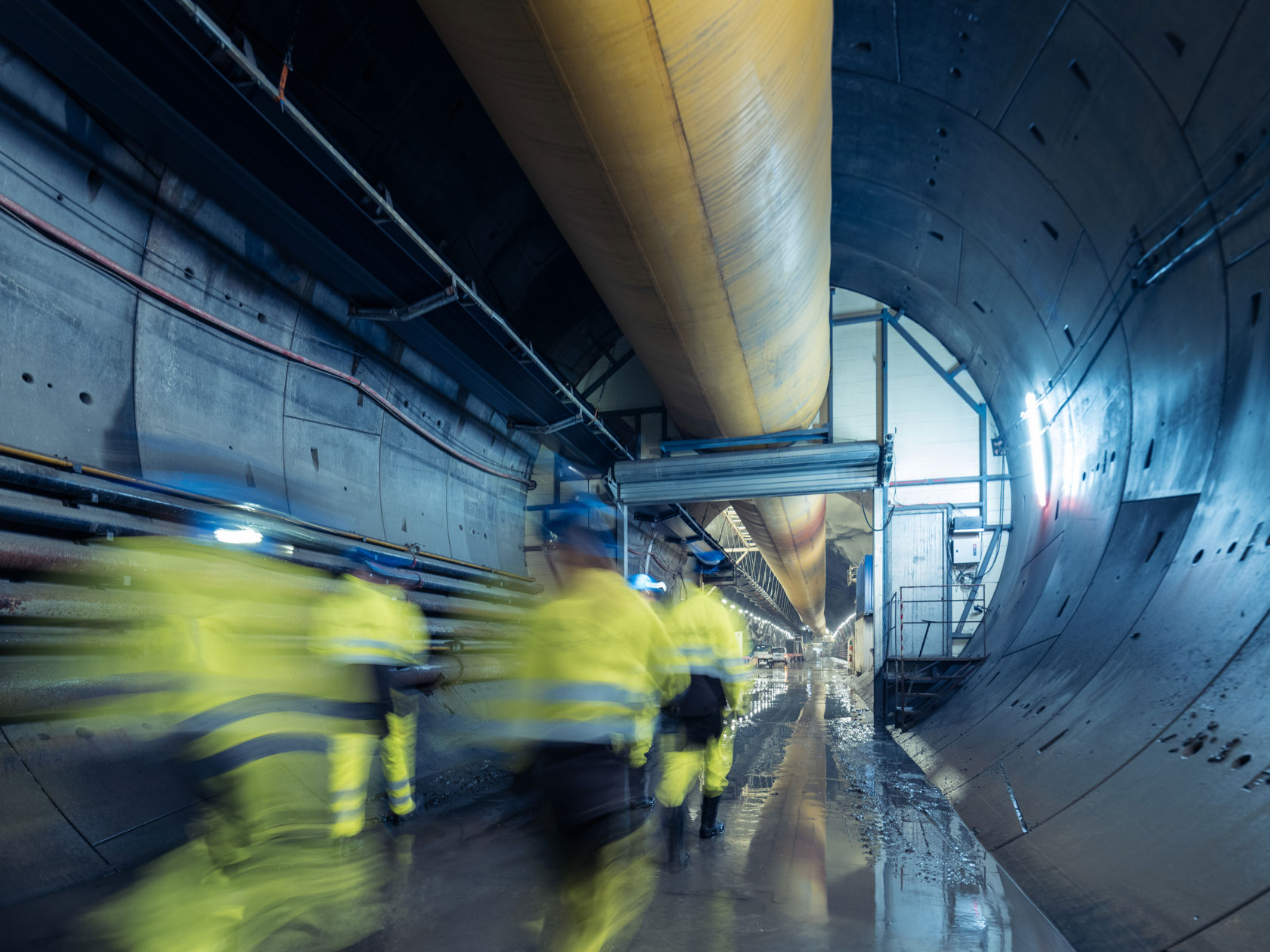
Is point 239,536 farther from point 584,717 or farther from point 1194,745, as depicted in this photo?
point 1194,745

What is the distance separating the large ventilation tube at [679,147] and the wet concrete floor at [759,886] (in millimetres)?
3511

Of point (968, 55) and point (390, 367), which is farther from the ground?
point (968, 55)

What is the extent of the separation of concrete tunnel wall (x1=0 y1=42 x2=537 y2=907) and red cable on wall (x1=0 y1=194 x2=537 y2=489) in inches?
2.2

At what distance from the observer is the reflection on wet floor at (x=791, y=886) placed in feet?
8.89

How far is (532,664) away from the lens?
8.61 feet

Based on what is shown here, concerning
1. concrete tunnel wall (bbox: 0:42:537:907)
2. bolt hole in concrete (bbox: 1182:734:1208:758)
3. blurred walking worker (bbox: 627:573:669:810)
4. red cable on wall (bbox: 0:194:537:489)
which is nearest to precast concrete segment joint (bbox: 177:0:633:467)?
red cable on wall (bbox: 0:194:537:489)

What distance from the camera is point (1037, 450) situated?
7.44 metres

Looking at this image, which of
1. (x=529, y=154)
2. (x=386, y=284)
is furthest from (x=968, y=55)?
(x=386, y=284)

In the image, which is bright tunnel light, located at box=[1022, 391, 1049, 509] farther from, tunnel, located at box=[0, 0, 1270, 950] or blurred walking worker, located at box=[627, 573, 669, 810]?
blurred walking worker, located at box=[627, 573, 669, 810]

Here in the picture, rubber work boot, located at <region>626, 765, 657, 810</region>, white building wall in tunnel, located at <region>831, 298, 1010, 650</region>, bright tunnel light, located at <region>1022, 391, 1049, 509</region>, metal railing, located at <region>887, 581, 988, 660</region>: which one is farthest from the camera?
white building wall in tunnel, located at <region>831, 298, 1010, 650</region>

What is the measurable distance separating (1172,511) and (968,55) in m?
3.37

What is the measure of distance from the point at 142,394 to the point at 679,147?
3.26 meters

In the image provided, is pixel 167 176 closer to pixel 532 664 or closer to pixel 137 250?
pixel 137 250

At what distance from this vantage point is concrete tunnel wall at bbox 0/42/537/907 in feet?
9.78
